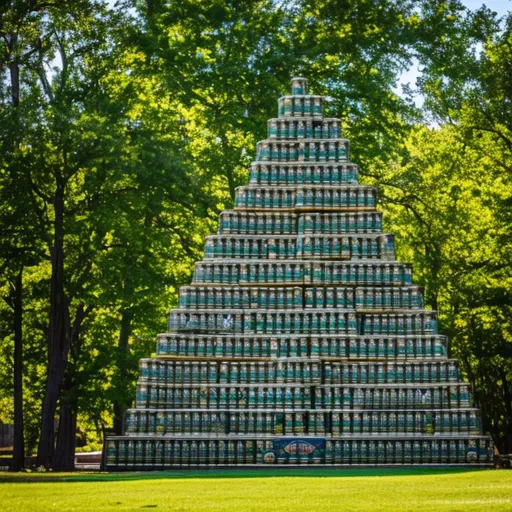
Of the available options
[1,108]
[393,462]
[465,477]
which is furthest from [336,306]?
[1,108]

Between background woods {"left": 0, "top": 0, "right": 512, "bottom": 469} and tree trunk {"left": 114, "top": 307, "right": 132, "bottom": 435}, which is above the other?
background woods {"left": 0, "top": 0, "right": 512, "bottom": 469}

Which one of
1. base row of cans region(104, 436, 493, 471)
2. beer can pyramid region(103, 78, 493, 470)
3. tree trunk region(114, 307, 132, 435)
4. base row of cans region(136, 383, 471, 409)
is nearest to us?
base row of cans region(104, 436, 493, 471)

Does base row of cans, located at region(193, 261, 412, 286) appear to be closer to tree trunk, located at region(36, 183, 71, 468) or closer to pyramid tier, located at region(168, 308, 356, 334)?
pyramid tier, located at region(168, 308, 356, 334)

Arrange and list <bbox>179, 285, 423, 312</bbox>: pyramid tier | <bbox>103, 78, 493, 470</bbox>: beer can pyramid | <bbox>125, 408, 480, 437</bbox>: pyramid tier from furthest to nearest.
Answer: <bbox>179, 285, 423, 312</bbox>: pyramid tier < <bbox>125, 408, 480, 437</bbox>: pyramid tier < <bbox>103, 78, 493, 470</bbox>: beer can pyramid

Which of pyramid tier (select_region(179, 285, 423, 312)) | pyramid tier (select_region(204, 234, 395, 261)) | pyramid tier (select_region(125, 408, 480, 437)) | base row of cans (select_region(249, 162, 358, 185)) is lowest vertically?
pyramid tier (select_region(125, 408, 480, 437))

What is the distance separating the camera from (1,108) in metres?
38.4

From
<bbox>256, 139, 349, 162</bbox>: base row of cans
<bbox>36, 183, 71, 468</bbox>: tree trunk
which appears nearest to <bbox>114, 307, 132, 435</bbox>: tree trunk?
<bbox>36, 183, 71, 468</bbox>: tree trunk

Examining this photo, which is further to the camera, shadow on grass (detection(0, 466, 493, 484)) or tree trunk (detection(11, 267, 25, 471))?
tree trunk (detection(11, 267, 25, 471))

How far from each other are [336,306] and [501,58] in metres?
14.7

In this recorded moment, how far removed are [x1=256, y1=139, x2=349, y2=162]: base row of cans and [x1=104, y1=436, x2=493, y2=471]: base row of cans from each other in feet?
25.8

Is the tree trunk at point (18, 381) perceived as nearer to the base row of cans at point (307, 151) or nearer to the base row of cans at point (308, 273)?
the base row of cans at point (308, 273)

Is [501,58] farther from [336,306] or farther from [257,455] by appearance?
[257,455]

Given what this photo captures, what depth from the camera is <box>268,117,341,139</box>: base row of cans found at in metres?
33.3

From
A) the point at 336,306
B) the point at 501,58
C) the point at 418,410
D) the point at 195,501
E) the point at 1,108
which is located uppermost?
the point at 501,58
